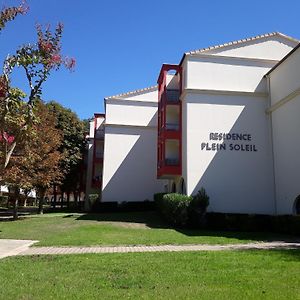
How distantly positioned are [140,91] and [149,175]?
Answer: 7969 millimetres

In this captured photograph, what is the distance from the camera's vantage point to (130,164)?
35.9 m

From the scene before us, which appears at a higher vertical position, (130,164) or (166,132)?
(166,132)

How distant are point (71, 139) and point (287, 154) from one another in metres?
25.9

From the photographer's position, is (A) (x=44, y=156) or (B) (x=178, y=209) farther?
(A) (x=44, y=156)

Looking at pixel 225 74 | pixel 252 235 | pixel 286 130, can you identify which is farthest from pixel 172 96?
pixel 252 235

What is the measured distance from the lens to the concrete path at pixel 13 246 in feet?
41.8

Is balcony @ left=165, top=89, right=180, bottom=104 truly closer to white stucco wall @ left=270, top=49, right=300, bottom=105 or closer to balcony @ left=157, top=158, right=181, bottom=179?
balcony @ left=157, top=158, right=181, bottom=179

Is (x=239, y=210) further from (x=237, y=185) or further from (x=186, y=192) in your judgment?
(x=186, y=192)

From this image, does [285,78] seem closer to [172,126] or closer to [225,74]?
[225,74]

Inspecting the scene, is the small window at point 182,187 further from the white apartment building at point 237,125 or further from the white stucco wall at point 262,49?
the white stucco wall at point 262,49

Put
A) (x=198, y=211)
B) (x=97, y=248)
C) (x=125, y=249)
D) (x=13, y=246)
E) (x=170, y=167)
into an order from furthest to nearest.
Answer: (x=170, y=167)
(x=198, y=211)
(x=13, y=246)
(x=97, y=248)
(x=125, y=249)

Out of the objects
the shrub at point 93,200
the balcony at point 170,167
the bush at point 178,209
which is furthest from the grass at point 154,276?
the shrub at point 93,200

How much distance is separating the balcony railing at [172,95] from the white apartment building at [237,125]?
0.07 metres

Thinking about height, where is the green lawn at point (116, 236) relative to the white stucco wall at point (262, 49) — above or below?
below
